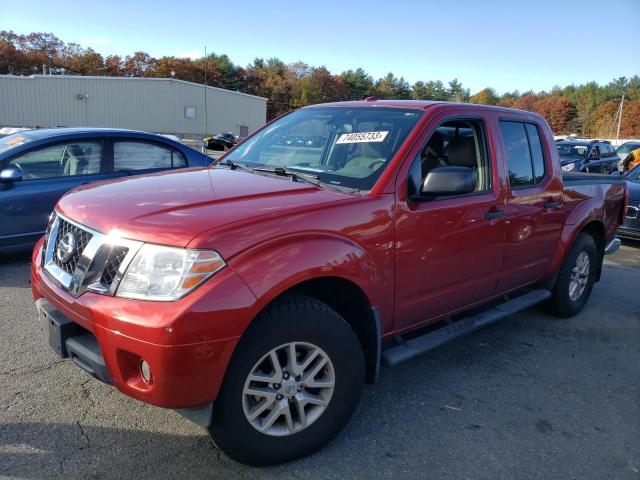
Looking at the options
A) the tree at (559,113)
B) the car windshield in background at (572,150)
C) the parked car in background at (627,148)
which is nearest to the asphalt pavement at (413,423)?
the car windshield in background at (572,150)

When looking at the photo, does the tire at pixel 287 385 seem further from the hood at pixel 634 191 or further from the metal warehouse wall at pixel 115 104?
the metal warehouse wall at pixel 115 104

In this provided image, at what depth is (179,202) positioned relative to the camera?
2.59 m

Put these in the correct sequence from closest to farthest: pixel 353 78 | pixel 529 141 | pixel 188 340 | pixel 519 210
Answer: pixel 188 340
pixel 519 210
pixel 529 141
pixel 353 78

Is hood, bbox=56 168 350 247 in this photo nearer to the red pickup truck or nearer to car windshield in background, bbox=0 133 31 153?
the red pickup truck

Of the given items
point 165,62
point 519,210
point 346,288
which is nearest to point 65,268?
point 346,288

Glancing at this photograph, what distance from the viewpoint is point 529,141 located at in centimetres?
432

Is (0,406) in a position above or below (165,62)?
below

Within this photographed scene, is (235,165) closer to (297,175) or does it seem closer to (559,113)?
(297,175)

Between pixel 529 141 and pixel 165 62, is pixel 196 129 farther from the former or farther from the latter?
pixel 529 141

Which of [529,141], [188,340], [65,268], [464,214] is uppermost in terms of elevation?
[529,141]

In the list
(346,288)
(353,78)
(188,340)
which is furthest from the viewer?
(353,78)

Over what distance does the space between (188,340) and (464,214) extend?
2032mm

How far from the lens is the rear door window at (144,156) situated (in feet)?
21.2

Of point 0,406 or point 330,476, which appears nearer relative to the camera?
point 330,476
